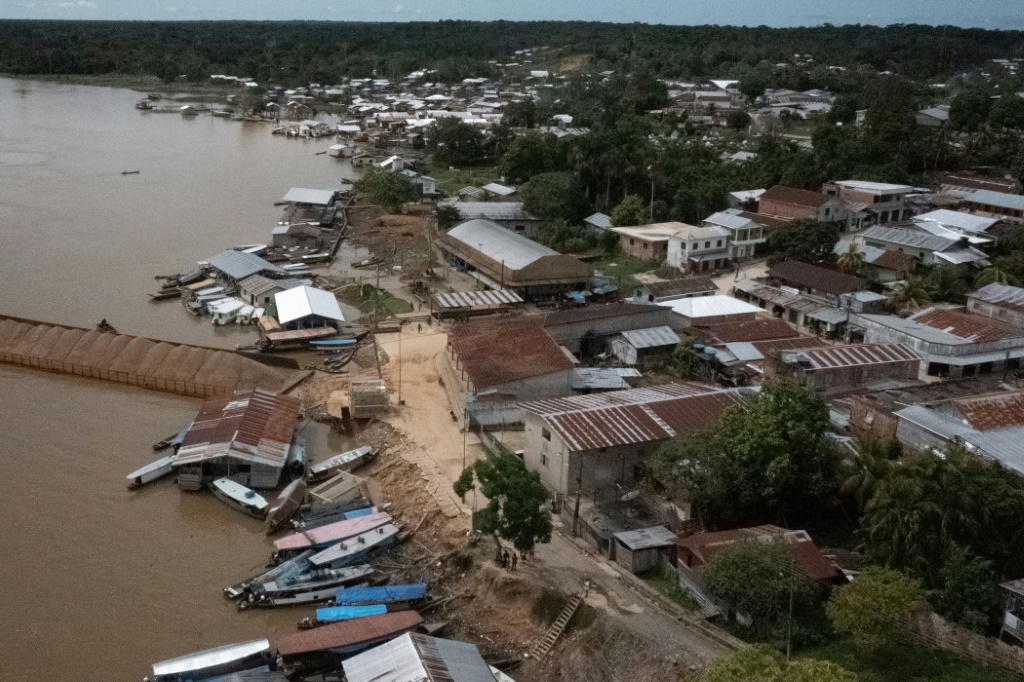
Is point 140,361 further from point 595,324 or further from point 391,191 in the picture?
point 391,191

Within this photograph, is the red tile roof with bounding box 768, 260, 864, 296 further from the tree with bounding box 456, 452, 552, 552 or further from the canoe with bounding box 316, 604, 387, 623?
the canoe with bounding box 316, 604, 387, 623

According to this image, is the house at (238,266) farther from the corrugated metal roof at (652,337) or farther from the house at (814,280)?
the house at (814,280)

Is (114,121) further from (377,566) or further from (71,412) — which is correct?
→ (377,566)

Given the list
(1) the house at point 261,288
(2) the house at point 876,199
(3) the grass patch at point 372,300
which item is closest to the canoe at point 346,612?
(3) the grass patch at point 372,300

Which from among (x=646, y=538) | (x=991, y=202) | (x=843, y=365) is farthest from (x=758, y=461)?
(x=991, y=202)

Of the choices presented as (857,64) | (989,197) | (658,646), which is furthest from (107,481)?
(857,64)
